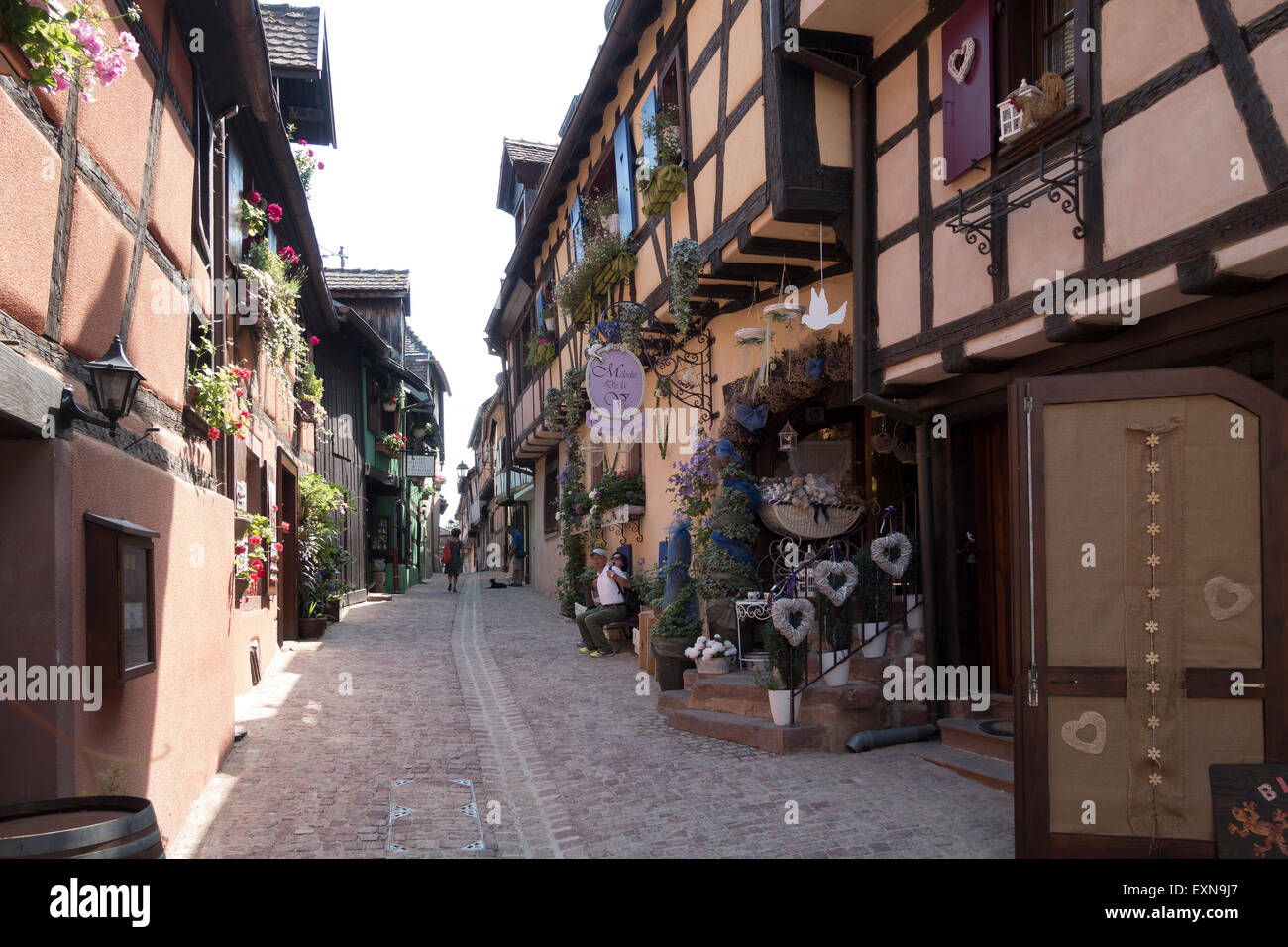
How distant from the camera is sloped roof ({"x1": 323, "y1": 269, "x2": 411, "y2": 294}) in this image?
73.2 ft

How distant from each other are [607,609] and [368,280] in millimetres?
14777

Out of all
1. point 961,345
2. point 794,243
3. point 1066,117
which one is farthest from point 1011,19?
point 794,243

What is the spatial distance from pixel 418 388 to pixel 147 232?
20.6m

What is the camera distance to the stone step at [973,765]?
5375 millimetres

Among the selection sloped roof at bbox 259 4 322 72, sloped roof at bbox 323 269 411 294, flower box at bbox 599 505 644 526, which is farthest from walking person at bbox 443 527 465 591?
sloped roof at bbox 259 4 322 72

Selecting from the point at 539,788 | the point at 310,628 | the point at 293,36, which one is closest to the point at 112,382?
the point at 539,788

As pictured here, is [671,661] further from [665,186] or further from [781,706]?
[665,186]

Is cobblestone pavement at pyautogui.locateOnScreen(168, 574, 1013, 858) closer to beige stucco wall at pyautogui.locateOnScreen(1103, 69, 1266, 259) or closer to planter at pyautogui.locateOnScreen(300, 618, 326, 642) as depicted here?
beige stucco wall at pyautogui.locateOnScreen(1103, 69, 1266, 259)

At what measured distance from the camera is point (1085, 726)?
→ 13.7 ft

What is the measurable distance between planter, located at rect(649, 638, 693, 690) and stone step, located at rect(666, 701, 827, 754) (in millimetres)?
960

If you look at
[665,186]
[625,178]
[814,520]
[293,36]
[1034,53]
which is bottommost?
[814,520]

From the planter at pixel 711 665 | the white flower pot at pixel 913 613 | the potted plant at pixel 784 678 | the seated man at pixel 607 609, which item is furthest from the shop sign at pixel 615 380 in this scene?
the white flower pot at pixel 913 613
